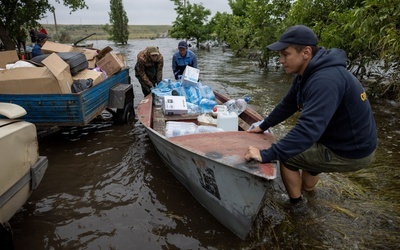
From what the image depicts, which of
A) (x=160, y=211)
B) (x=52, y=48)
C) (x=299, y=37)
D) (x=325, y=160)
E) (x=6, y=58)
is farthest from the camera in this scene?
(x=52, y=48)

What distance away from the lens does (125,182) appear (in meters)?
4.22

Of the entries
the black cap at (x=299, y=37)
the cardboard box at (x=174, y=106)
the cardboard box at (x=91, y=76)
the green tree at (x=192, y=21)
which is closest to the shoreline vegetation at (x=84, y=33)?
the green tree at (x=192, y=21)

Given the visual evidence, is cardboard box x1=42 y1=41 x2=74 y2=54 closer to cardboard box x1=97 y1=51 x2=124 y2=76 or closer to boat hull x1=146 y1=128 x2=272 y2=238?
cardboard box x1=97 y1=51 x2=124 y2=76

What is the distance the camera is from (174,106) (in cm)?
481

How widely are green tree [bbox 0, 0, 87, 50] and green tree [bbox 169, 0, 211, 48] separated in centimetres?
1832

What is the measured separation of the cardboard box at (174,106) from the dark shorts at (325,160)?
2458 millimetres

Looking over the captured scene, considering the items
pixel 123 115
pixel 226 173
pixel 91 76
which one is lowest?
pixel 123 115

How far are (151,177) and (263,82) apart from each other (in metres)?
9.17

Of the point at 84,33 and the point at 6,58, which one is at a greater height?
the point at 84,33

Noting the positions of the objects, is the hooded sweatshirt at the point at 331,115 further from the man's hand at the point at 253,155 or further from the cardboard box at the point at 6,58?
the cardboard box at the point at 6,58

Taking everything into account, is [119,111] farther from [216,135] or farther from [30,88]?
[216,135]

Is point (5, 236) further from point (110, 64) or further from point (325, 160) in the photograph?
point (110, 64)

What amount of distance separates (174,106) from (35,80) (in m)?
2.24

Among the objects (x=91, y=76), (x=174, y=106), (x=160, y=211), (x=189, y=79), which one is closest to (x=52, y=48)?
(x=91, y=76)
